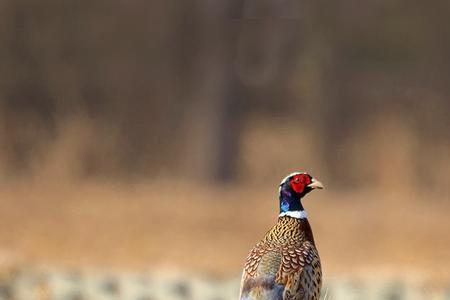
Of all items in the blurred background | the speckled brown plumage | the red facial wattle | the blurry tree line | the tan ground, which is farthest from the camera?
the blurry tree line

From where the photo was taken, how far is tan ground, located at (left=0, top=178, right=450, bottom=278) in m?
13.6

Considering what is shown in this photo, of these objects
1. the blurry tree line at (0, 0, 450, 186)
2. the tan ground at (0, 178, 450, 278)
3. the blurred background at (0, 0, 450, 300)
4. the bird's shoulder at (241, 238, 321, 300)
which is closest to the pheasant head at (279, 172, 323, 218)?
the bird's shoulder at (241, 238, 321, 300)

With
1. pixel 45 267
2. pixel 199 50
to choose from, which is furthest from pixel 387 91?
pixel 45 267

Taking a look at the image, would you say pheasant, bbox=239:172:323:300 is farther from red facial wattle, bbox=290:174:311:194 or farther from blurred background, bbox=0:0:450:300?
blurred background, bbox=0:0:450:300

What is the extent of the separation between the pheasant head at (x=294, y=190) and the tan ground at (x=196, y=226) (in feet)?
15.3

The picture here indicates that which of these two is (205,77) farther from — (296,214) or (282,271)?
(282,271)

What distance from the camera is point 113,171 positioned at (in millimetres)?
21172

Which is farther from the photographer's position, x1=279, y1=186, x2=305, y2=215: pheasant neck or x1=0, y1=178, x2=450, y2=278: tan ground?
x1=0, y1=178, x2=450, y2=278: tan ground

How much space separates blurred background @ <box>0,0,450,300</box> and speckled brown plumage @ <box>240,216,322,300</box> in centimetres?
988

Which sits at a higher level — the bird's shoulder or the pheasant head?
the pheasant head

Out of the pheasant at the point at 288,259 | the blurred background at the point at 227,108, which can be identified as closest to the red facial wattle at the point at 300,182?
the pheasant at the point at 288,259

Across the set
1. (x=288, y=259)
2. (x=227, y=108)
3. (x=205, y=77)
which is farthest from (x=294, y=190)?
(x=205, y=77)

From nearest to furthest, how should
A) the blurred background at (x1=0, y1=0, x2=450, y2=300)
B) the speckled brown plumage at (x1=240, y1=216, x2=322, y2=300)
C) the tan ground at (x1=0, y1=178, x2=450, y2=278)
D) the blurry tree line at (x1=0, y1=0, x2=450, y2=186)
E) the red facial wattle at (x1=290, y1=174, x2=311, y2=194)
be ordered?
1. the speckled brown plumage at (x1=240, y1=216, x2=322, y2=300)
2. the red facial wattle at (x1=290, y1=174, x2=311, y2=194)
3. the tan ground at (x1=0, y1=178, x2=450, y2=278)
4. the blurred background at (x1=0, y1=0, x2=450, y2=300)
5. the blurry tree line at (x1=0, y1=0, x2=450, y2=186)

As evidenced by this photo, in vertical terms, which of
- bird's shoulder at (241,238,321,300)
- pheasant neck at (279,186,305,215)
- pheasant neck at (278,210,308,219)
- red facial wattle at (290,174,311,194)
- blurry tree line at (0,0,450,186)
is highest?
red facial wattle at (290,174,311,194)
